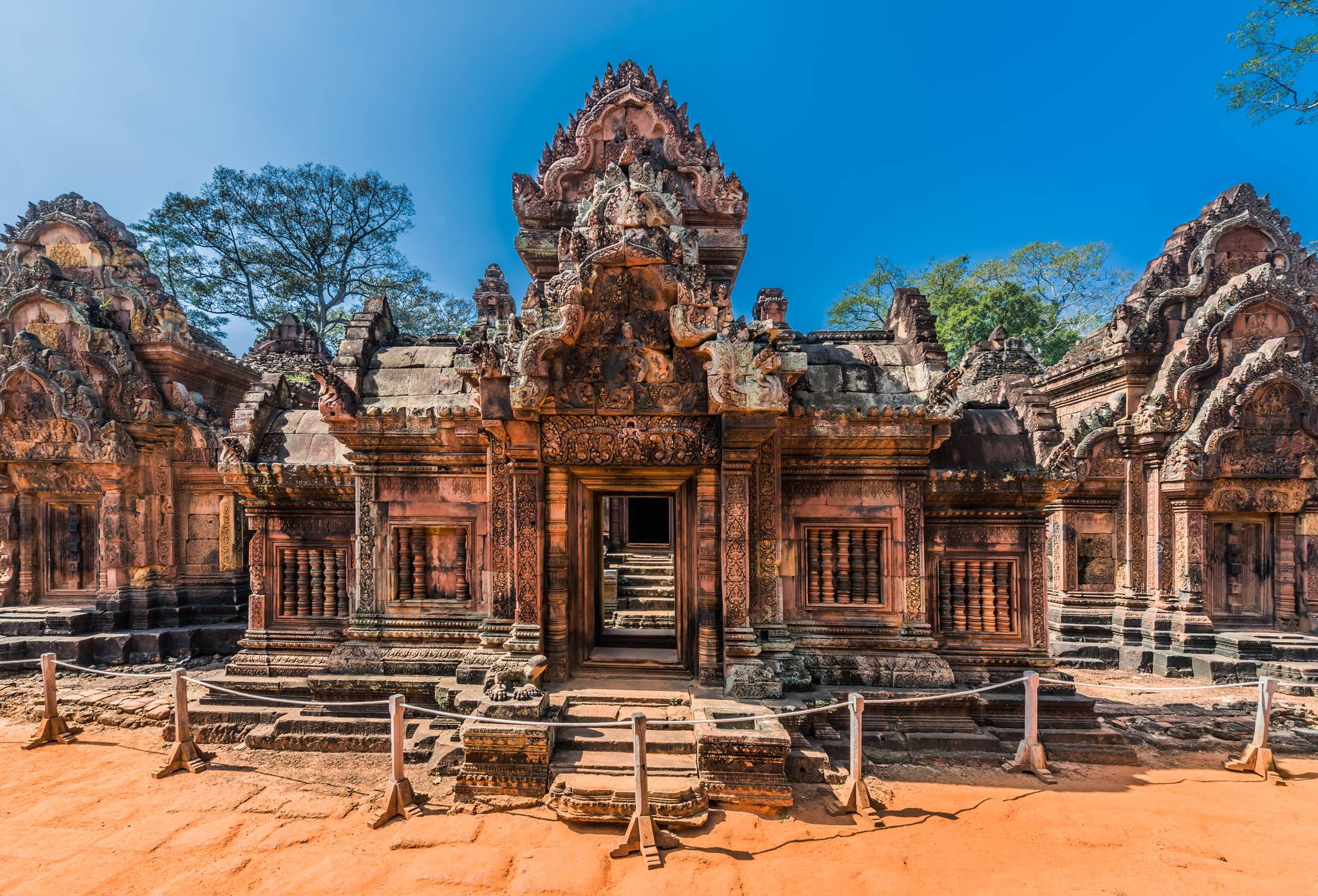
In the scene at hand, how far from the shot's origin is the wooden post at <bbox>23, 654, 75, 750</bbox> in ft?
24.2

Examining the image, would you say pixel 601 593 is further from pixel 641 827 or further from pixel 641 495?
pixel 641 827

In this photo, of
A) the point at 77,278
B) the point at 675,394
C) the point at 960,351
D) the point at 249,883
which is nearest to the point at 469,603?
the point at 249,883

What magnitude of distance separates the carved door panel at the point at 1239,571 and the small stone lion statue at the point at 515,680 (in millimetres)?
13712

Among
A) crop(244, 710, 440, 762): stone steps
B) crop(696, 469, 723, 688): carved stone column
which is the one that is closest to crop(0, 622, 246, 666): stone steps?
crop(244, 710, 440, 762): stone steps

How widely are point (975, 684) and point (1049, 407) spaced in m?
3.67

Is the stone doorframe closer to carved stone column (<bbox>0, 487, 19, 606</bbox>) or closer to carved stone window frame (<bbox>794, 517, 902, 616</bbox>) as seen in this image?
carved stone window frame (<bbox>794, 517, 902, 616</bbox>)

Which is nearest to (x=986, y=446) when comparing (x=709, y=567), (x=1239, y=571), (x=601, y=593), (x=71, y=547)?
(x=709, y=567)

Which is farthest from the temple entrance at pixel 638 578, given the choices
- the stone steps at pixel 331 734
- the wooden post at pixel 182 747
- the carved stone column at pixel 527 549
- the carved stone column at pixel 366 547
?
the wooden post at pixel 182 747

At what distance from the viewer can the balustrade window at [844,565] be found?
23.6 feet

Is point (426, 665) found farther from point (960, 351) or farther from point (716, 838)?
point (960, 351)

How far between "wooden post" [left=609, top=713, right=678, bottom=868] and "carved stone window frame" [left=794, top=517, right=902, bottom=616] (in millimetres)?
3057

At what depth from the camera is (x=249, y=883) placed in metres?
4.62

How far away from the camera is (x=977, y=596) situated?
7484 millimetres

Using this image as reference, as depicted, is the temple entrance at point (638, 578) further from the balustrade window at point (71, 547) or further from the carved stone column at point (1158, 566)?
the balustrade window at point (71, 547)
